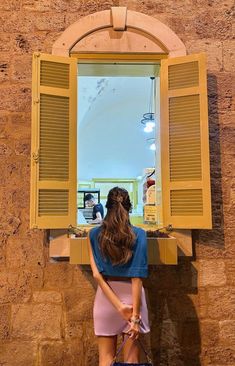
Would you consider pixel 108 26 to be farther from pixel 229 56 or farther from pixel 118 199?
pixel 118 199

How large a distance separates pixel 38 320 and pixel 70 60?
1887 mm

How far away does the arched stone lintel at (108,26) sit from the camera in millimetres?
2729

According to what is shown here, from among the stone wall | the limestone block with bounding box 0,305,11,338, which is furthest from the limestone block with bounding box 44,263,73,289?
the limestone block with bounding box 0,305,11,338

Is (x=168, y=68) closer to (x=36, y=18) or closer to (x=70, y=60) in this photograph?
(x=70, y=60)

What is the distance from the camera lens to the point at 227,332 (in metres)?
2.59

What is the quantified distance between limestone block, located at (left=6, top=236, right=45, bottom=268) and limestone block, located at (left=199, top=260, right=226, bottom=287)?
3.81 feet

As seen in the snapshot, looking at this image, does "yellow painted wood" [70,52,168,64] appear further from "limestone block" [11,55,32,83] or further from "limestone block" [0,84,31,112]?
"limestone block" [0,84,31,112]

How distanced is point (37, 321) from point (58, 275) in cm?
35

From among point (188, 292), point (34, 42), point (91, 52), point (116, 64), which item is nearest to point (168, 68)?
point (116, 64)

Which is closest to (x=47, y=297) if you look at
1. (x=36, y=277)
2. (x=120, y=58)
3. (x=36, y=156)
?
(x=36, y=277)

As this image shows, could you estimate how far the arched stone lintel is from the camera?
2729 millimetres

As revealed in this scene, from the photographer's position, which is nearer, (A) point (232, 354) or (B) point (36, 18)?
(A) point (232, 354)

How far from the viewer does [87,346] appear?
2.56 m

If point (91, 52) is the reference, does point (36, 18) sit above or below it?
above
